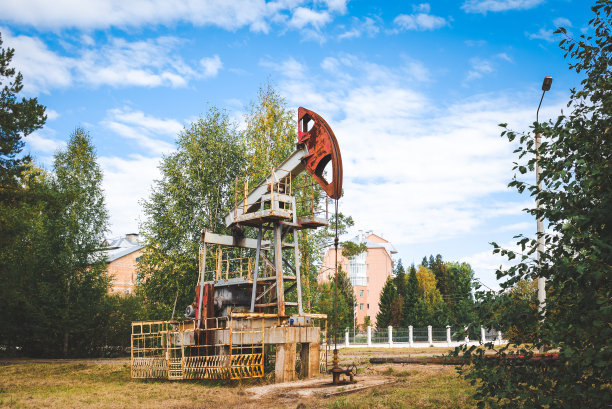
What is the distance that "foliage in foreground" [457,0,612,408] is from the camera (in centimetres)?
396

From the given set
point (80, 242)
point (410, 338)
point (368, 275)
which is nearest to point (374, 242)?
point (368, 275)

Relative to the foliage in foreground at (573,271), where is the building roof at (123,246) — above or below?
above

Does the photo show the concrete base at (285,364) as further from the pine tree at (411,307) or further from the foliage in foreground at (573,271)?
the pine tree at (411,307)

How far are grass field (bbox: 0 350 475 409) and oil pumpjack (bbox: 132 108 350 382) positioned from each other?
25.9 inches

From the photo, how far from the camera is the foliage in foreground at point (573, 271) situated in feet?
13.0

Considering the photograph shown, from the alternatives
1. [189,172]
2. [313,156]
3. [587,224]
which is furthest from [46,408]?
[189,172]

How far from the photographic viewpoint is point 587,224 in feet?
13.6

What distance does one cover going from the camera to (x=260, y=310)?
17406 millimetres

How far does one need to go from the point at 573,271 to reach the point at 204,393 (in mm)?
10850

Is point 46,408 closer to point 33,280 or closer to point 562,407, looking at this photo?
point 562,407

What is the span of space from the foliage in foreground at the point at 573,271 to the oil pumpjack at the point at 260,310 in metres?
10.2

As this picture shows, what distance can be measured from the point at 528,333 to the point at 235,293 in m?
14.2

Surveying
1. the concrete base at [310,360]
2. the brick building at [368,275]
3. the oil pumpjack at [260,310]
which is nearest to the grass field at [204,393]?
the oil pumpjack at [260,310]

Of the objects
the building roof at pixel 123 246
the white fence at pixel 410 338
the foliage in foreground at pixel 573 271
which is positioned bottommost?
the white fence at pixel 410 338
